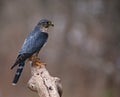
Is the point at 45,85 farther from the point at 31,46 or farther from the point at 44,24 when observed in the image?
the point at 44,24

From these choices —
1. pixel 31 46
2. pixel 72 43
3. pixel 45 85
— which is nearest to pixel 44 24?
pixel 31 46

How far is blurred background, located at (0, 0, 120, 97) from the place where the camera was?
10.3m

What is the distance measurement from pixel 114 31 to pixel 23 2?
1.87 meters

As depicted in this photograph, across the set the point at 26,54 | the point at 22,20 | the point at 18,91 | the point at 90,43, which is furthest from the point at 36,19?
the point at 26,54

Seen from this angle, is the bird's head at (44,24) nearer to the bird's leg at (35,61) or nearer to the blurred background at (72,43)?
the bird's leg at (35,61)

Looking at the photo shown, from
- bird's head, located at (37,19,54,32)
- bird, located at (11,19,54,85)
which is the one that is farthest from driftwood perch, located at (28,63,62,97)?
bird's head, located at (37,19,54,32)

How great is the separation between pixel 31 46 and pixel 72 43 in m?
5.68

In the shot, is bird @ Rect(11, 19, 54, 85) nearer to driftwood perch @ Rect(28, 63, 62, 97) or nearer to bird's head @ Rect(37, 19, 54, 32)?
bird's head @ Rect(37, 19, 54, 32)

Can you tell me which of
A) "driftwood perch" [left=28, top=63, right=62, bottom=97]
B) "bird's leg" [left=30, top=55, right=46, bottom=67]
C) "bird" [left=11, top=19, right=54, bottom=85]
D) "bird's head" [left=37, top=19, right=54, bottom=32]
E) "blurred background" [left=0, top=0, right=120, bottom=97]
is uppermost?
"bird's head" [left=37, top=19, right=54, bottom=32]

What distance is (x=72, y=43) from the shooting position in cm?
1109

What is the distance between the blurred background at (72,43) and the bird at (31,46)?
4.31 m

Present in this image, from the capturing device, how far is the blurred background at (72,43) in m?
10.3

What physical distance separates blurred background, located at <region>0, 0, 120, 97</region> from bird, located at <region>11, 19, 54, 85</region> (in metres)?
4.31

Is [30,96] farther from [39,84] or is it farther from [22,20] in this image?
[39,84]
